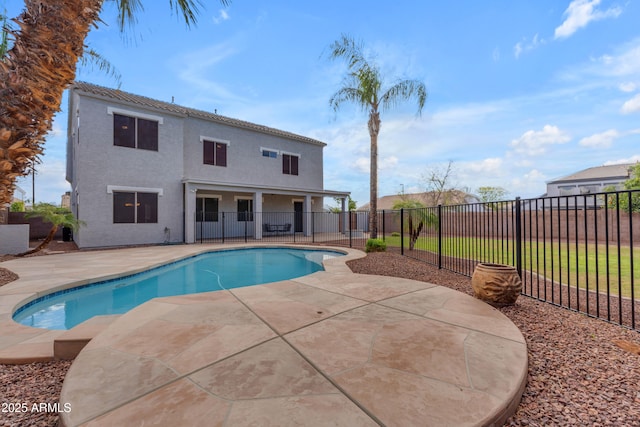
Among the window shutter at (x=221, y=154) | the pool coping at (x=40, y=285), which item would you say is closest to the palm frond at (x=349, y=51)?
the pool coping at (x=40, y=285)

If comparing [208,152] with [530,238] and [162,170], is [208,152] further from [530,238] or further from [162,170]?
[530,238]

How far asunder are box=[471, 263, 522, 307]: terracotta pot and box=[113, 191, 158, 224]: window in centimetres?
1327

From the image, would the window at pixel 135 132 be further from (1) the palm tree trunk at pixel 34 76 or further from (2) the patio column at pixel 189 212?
(1) the palm tree trunk at pixel 34 76

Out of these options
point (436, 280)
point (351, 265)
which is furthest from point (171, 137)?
point (436, 280)

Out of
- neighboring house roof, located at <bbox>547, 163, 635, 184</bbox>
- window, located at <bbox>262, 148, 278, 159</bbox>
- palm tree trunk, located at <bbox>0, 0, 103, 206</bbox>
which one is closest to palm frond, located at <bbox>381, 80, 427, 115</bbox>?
window, located at <bbox>262, 148, 278, 159</bbox>

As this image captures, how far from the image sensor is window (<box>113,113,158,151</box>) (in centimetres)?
1174

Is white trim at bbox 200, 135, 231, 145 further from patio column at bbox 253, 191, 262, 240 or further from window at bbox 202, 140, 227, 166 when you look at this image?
patio column at bbox 253, 191, 262, 240

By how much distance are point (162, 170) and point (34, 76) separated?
1021 cm

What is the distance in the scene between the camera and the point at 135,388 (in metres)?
1.88

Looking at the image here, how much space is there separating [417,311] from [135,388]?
2.97m

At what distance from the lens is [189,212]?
13109 mm

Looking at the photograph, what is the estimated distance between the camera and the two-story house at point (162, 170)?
11219 millimetres

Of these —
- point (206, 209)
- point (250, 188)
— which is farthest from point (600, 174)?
point (206, 209)

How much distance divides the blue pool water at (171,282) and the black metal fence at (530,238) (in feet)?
10.7
